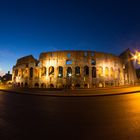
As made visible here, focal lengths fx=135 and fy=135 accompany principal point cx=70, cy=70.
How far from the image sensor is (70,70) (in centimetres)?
4309

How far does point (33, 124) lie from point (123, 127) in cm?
314

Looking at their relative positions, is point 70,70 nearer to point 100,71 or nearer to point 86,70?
point 86,70

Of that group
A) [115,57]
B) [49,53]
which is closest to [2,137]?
[49,53]

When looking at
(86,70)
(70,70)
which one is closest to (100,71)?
(86,70)

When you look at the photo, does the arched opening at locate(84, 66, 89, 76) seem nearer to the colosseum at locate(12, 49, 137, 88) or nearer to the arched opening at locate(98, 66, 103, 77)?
the colosseum at locate(12, 49, 137, 88)

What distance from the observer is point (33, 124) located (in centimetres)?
498

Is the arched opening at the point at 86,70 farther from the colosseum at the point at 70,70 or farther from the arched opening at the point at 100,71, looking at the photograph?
the arched opening at the point at 100,71

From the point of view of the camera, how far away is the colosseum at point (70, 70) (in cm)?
3825

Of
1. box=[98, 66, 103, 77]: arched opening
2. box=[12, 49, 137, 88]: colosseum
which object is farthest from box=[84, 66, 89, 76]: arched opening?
box=[98, 66, 103, 77]: arched opening

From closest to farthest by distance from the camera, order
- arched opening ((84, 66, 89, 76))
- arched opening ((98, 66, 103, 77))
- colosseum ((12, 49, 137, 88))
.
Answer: colosseum ((12, 49, 137, 88)) < arched opening ((84, 66, 89, 76)) < arched opening ((98, 66, 103, 77))

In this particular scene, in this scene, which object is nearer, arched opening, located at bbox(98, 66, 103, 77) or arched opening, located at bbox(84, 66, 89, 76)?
arched opening, located at bbox(84, 66, 89, 76)

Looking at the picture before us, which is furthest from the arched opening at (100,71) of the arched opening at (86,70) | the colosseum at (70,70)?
the arched opening at (86,70)

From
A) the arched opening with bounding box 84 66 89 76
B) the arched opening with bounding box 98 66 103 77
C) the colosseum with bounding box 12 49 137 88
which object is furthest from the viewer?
the arched opening with bounding box 98 66 103 77

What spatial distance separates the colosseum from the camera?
3825 centimetres
